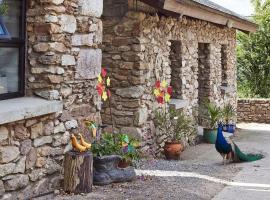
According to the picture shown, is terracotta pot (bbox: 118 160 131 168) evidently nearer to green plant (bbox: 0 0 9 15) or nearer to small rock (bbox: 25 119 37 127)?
small rock (bbox: 25 119 37 127)

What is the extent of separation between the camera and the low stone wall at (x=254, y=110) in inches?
647

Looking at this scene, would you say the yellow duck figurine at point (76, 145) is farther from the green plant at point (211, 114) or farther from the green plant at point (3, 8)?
the green plant at point (211, 114)

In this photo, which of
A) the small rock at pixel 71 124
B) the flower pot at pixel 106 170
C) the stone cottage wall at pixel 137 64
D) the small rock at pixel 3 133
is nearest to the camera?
the small rock at pixel 3 133

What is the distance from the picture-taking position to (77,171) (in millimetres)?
4938

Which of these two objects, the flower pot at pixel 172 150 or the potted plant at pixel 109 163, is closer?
Answer: the potted plant at pixel 109 163

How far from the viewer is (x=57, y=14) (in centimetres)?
495

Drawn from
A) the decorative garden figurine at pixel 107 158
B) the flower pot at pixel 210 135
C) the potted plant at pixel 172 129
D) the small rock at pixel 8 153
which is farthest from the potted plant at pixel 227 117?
the small rock at pixel 8 153

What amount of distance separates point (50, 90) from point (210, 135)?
250 inches

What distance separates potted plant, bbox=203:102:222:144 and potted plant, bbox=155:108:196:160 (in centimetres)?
193

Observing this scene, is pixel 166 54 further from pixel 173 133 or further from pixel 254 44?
pixel 254 44

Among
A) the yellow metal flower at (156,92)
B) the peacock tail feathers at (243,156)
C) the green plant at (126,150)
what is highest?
the yellow metal flower at (156,92)

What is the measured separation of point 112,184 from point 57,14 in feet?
6.56

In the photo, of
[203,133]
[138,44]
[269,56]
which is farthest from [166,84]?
[269,56]

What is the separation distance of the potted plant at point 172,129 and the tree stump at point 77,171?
126 inches
